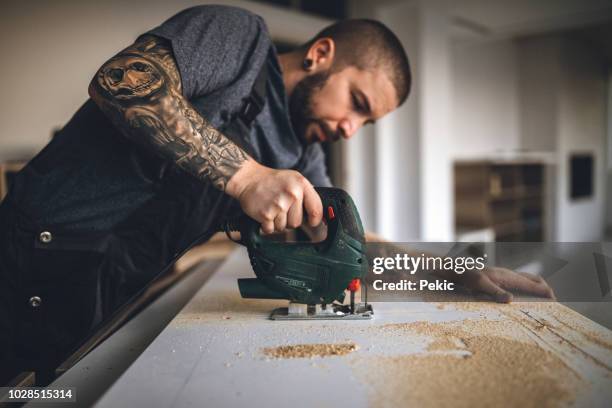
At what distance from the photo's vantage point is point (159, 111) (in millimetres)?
820

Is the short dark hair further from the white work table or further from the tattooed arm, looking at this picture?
the white work table

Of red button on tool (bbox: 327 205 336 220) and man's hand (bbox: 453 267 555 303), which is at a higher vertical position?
red button on tool (bbox: 327 205 336 220)

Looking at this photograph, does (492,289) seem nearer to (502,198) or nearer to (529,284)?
(529,284)

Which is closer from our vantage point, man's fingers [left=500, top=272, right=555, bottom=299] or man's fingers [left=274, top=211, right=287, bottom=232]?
man's fingers [left=274, top=211, right=287, bottom=232]

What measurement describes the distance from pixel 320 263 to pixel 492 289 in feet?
1.29

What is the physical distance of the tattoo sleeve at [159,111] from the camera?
2.69 ft

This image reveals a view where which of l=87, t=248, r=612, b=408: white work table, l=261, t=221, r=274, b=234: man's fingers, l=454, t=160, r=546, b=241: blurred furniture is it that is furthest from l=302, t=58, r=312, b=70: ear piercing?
l=454, t=160, r=546, b=241: blurred furniture

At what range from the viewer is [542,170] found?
5.55 m

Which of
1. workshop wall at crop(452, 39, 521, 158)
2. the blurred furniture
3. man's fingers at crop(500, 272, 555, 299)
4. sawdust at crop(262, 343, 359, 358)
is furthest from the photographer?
workshop wall at crop(452, 39, 521, 158)

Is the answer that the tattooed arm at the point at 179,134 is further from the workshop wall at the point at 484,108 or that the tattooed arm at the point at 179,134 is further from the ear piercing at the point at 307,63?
the workshop wall at the point at 484,108

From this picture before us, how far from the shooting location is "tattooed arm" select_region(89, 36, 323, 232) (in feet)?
2.69

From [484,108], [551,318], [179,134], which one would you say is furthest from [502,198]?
[179,134]

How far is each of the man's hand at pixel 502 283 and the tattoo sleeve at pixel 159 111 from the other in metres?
0.57

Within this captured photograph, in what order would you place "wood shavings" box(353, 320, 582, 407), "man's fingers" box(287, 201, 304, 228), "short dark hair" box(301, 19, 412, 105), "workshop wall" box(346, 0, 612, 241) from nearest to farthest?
"wood shavings" box(353, 320, 582, 407)
"man's fingers" box(287, 201, 304, 228)
"short dark hair" box(301, 19, 412, 105)
"workshop wall" box(346, 0, 612, 241)
